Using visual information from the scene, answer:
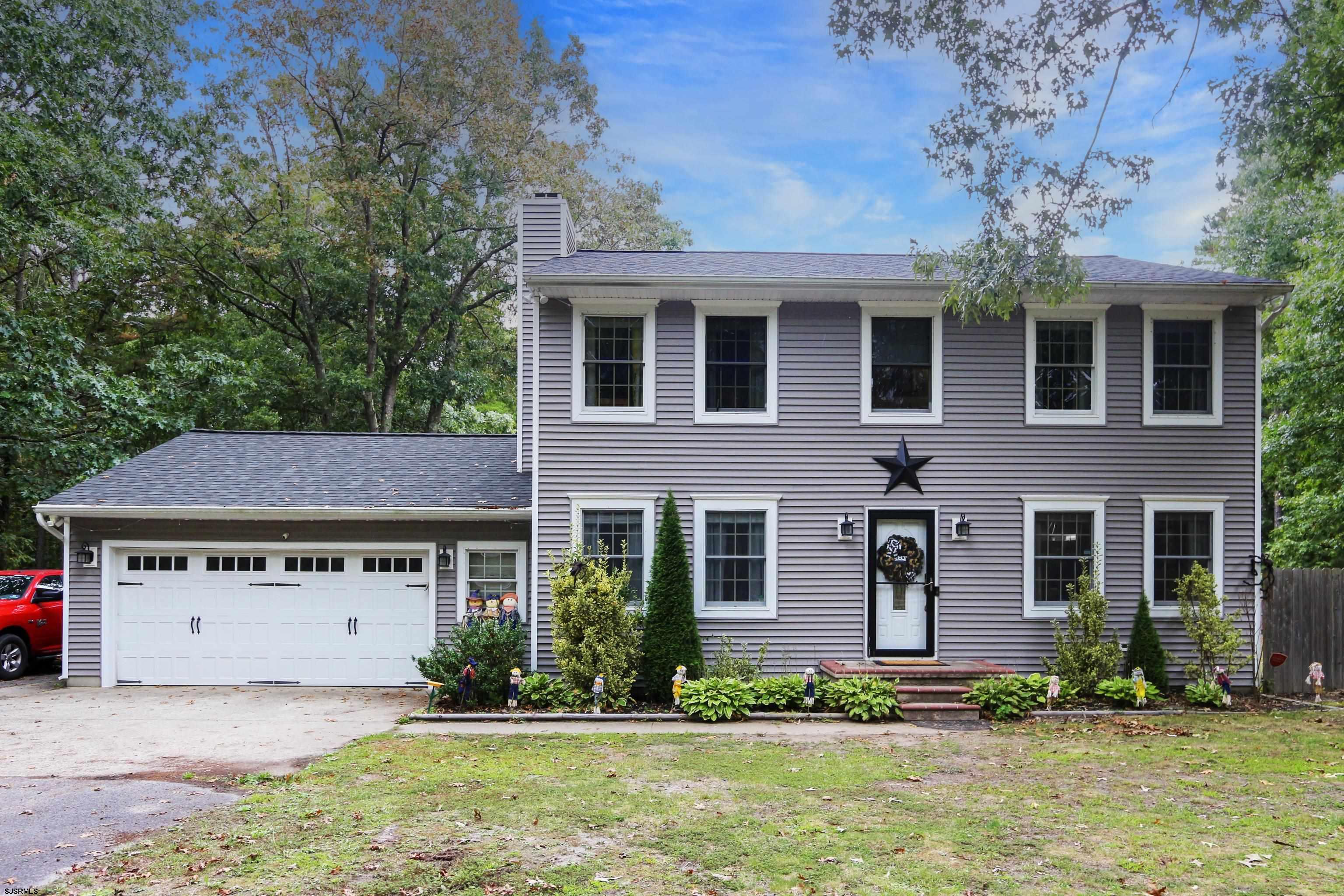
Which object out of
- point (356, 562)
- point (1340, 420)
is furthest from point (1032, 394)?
point (356, 562)

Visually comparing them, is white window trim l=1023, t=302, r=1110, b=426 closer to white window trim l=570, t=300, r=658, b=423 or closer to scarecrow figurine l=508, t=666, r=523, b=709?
white window trim l=570, t=300, r=658, b=423

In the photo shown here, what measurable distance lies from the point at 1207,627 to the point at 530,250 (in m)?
10.2

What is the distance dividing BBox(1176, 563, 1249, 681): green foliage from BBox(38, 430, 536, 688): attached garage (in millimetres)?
8557

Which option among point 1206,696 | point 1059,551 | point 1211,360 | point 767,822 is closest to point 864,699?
point 1059,551

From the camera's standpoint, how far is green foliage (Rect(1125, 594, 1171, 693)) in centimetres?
1058

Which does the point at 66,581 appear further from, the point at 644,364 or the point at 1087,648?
the point at 1087,648

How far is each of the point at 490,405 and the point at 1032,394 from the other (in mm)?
24775

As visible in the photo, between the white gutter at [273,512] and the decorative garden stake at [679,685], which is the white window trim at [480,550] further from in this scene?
the decorative garden stake at [679,685]

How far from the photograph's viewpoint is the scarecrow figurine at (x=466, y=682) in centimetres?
998

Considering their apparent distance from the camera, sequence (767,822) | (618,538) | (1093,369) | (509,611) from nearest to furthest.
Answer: (767,822)
(509,611)
(618,538)
(1093,369)

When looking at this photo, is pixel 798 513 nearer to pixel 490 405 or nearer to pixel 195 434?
pixel 195 434

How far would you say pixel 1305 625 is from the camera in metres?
11.3

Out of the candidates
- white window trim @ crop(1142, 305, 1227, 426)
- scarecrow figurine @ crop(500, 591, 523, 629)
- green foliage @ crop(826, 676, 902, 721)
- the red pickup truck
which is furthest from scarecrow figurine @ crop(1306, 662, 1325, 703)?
the red pickup truck

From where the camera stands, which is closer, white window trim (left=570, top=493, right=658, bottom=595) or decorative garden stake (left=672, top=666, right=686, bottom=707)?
decorative garden stake (left=672, top=666, right=686, bottom=707)
